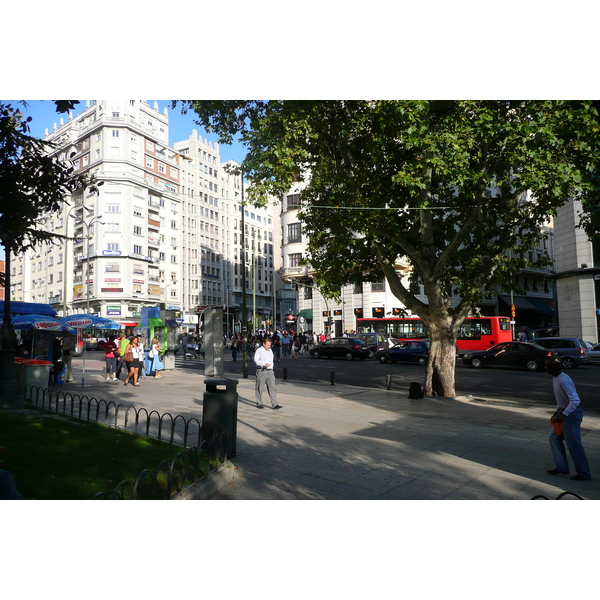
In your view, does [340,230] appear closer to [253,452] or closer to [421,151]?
[421,151]

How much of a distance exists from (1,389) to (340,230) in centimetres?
956

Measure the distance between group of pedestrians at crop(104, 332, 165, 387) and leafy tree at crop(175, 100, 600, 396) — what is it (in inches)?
259

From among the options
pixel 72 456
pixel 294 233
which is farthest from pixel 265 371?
pixel 294 233

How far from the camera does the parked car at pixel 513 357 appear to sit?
81.1 ft

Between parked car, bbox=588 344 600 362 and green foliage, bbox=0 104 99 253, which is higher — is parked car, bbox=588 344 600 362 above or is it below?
below

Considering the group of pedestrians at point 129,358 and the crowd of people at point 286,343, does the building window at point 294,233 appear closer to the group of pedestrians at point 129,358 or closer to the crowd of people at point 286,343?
the crowd of people at point 286,343

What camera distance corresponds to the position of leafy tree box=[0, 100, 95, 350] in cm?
892

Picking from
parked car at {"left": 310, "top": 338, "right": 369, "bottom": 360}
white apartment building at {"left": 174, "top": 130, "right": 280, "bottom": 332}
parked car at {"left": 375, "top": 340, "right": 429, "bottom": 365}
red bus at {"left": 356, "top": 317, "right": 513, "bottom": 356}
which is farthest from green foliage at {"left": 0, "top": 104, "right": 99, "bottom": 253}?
white apartment building at {"left": 174, "top": 130, "right": 280, "bottom": 332}

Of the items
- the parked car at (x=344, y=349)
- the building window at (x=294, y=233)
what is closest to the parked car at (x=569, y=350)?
the parked car at (x=344, y=349)

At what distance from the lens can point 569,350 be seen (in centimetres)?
2581

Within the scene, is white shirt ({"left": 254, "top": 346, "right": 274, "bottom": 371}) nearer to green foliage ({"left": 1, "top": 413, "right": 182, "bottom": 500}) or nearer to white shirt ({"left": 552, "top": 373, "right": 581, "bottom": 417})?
green foliage ({"left": 1, "top": 413, "right": 182, "bottom": 500})

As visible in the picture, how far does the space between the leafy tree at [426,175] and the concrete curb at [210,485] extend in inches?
317

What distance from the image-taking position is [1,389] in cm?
1122

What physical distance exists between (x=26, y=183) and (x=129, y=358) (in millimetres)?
8176
